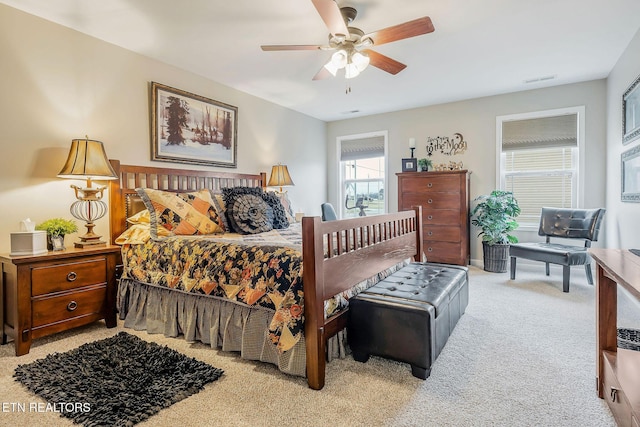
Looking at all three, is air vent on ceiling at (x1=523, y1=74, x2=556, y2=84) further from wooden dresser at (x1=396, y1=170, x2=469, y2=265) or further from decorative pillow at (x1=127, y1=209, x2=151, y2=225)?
decorative pillow at (x1=127, y1=209, x2=151, y2=225)

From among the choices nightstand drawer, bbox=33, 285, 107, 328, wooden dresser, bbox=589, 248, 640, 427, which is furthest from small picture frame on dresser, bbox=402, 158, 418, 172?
nightstand drawer, bbox=33, 285, 107, 328

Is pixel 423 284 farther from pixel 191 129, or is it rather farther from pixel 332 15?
pixel 191 129

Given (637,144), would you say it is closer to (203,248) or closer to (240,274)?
(240,274)

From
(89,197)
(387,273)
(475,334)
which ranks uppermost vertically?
(89,197)

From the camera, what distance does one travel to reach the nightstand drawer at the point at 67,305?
2.31 metres

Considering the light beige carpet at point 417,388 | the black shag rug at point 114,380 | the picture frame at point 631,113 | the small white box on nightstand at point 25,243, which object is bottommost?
the light beige carpet at point 417,388

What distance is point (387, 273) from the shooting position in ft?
8.79

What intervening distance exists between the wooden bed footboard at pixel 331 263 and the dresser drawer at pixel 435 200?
2.36 m

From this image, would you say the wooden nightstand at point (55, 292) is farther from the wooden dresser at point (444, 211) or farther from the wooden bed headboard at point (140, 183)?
the wooden dresser at point (444, 211)

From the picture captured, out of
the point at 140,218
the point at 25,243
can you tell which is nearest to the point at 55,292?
the point at 25,243

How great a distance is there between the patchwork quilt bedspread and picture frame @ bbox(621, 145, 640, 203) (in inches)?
120

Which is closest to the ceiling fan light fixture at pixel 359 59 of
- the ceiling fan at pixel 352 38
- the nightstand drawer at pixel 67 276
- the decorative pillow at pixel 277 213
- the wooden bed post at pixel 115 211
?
the ceiling fan at pixel 352 38

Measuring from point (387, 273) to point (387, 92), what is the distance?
2.90 meters

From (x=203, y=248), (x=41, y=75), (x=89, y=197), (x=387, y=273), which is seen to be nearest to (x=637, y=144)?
(x=387, y=273)
